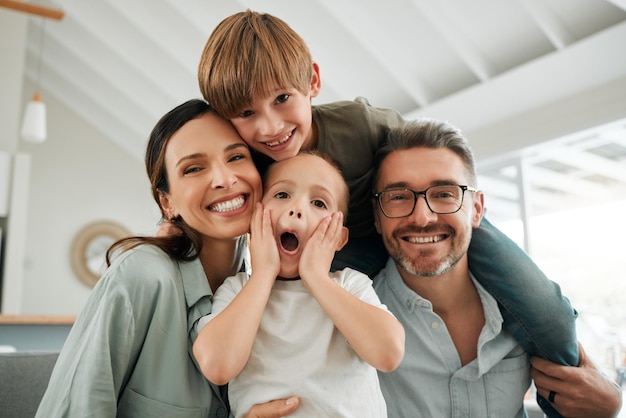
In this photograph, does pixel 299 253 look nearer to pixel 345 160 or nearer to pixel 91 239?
pixel 345 160

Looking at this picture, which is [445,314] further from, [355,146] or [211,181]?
[211,181]

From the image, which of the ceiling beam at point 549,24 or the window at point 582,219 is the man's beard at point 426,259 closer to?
the ceiling beam at point 549,24

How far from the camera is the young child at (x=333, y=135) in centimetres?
171

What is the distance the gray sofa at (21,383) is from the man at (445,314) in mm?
945

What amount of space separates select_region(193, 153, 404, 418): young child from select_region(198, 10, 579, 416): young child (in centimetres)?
24

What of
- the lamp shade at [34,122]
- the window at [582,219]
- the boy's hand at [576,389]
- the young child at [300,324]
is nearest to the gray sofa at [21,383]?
the young child at [300,324]

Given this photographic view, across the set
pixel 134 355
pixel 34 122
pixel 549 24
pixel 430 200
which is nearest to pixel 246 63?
pixel 430 200

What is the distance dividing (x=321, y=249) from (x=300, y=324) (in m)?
0.17

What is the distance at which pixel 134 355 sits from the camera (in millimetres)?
1468

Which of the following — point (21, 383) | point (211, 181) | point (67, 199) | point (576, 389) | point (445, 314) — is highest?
point (211, 181)

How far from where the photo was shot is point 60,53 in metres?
8.16

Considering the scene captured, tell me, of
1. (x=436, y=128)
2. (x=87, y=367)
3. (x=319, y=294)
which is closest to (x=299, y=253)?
(x=319, y=294)

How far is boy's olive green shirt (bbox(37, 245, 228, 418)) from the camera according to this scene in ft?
4.53

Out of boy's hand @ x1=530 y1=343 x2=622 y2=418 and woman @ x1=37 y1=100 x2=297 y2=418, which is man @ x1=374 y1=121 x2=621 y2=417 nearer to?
boy's hand @ x1=530 y1=343 x2=622 y2=418
